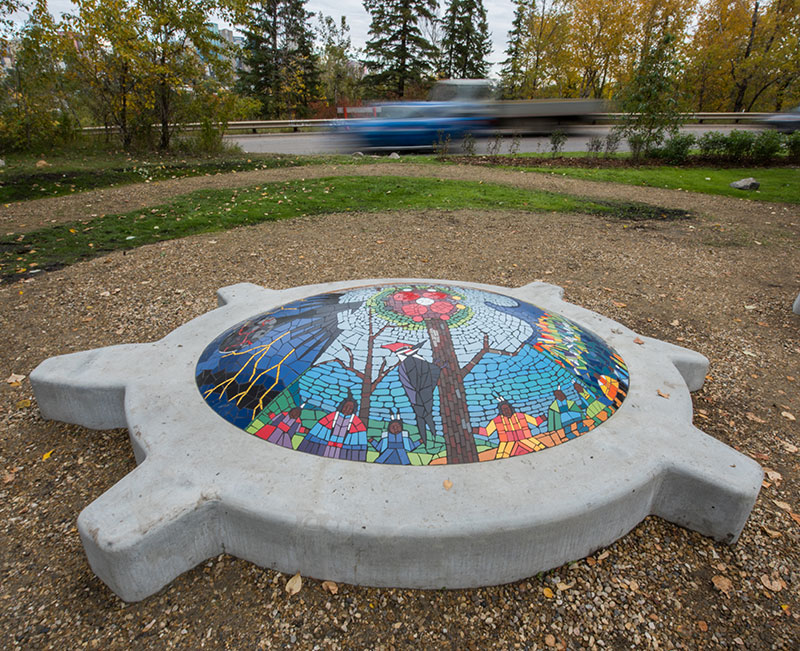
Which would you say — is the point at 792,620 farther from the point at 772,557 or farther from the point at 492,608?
the point at 492,608

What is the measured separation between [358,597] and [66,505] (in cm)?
183

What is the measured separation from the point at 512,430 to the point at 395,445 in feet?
2.00

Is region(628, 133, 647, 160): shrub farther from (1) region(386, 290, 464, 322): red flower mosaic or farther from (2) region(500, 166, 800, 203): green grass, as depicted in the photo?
(1) region(386, 290, 464, 322): red flower mosaic

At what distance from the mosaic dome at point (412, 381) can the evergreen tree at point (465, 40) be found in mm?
39016

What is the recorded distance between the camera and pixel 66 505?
2758mm

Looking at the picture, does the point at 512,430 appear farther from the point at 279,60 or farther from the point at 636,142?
the point at 279,60

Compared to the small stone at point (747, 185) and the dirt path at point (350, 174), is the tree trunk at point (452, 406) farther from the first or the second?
Result: the small stone at point (747, 185)

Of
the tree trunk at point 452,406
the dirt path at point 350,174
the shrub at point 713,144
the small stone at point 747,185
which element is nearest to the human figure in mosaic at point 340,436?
the tree trunk at point 452,406

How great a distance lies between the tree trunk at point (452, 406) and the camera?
2.36 m

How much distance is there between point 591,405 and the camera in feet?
8.91

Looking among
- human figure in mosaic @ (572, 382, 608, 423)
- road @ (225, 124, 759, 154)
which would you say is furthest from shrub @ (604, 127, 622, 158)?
human figure in mosaic @ (572, 382, 608, 423)

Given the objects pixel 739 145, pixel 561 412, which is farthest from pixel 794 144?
pixel 561 412

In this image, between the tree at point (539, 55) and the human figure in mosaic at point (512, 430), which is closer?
the human figure in mosaic at point (512, 430)

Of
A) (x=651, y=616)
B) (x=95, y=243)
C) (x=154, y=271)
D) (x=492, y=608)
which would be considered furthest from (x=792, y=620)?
(x=95, y=243)
